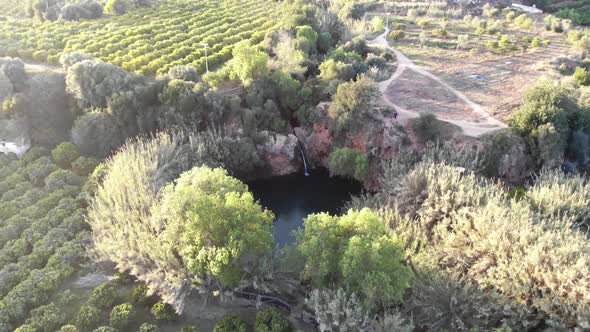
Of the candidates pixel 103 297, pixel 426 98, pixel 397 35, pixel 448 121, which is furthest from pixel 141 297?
pixel 397 35

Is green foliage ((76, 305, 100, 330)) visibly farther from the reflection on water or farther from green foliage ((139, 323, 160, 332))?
the reflection on water

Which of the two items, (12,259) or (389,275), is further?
(12,259)

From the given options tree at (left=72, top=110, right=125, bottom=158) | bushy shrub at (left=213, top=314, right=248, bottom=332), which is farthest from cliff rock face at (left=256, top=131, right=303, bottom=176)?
bushy shrub at (left=213, top=314, right=248, bottom=332)

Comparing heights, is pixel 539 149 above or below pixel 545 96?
below

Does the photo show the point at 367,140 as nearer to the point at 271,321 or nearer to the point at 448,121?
the point at 448,121

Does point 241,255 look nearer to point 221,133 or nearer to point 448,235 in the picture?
point 448,235

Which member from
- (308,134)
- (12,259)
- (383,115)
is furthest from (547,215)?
(12,259)
